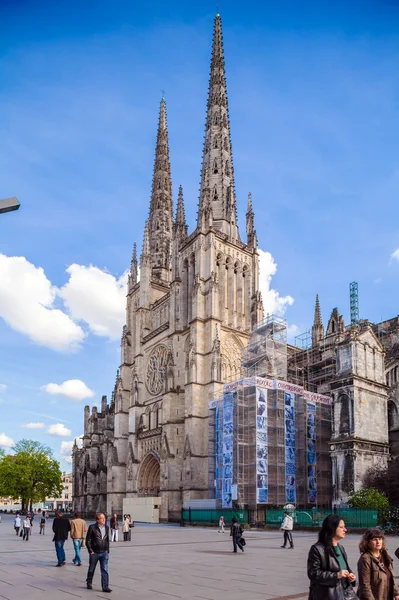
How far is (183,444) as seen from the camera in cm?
4756

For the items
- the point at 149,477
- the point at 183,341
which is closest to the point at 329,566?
the point at 183,341

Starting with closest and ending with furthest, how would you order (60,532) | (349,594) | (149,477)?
1. (349,594)
2. (60,532)
3. (149,477)

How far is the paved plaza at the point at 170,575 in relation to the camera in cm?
995

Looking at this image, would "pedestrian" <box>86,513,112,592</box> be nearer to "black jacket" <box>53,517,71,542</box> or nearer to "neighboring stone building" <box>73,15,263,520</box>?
"black jacket" <box>53,517,71,542</box>

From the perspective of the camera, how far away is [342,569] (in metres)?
5.21

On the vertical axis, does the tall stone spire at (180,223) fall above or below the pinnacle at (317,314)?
above

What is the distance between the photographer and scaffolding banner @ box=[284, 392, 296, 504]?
38719mm

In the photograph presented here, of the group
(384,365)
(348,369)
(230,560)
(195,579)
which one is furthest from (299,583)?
(384,365)

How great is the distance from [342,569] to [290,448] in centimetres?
3526

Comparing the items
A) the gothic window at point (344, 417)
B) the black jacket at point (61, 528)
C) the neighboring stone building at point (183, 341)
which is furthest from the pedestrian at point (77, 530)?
the neighboring stone building at point (183, 341)

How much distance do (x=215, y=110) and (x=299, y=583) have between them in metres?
54.4

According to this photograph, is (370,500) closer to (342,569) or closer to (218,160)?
(342,569)

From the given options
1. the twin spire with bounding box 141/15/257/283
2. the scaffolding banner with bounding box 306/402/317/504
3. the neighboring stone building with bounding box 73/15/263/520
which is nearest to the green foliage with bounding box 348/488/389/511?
the scaffolding banner with bounding box 306/402/317/504

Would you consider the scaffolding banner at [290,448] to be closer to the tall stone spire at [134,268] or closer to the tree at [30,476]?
the tall stone spire at [134,268]
